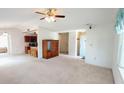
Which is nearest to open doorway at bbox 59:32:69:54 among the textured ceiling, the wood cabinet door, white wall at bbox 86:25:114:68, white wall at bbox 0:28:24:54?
the wood cabinet door

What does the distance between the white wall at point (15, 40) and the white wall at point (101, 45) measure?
567 cm

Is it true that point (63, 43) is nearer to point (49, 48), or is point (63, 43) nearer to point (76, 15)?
point (49, 48)

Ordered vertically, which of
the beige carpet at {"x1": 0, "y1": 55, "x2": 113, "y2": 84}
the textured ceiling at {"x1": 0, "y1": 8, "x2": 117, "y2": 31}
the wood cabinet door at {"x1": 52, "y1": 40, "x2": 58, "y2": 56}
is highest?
the textured ceiling at {"x1": 0, "y1": 8, "x2": 117, "y2": 31}

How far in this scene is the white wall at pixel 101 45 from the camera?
14.7ft

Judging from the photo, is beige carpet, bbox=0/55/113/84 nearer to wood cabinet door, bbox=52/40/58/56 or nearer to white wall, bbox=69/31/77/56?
wood cabinet door, bbox=52/40/58/56

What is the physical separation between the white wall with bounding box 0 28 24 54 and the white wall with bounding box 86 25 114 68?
567 cm

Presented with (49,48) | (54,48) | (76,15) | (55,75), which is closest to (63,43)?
(54,48)

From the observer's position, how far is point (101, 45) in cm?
476

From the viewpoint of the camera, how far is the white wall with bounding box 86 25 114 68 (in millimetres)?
4480

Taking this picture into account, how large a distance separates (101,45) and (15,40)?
21.5 ft

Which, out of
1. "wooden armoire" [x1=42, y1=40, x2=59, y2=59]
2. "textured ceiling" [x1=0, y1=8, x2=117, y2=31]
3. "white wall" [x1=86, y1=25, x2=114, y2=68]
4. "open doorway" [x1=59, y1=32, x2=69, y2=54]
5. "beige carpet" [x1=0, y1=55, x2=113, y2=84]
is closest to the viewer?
"textured ceiling" [x1=0, y1=8, x2=117, y2=31]
